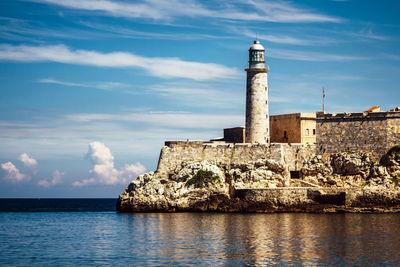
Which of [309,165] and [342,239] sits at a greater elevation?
[309,165]

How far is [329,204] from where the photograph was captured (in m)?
40.1

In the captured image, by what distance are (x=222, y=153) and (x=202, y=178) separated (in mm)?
3234

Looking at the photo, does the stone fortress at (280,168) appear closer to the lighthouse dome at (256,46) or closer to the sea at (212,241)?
the lighthouse dome at (256,46)

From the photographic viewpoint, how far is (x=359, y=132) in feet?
143

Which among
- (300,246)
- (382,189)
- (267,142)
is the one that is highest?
(267,142)

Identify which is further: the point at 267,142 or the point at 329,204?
the point at 267,142

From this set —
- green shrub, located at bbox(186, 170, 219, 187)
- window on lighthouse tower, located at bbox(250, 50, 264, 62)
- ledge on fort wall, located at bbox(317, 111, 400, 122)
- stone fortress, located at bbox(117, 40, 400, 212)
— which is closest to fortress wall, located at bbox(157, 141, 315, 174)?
stone fortress, located at bbox(117, 40, 400, 212)

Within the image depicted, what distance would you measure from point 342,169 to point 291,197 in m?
5.27

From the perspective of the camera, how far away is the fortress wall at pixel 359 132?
140 feet

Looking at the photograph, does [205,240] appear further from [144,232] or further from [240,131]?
[240,131]

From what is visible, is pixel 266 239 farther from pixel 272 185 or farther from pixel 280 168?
pixel 280 168

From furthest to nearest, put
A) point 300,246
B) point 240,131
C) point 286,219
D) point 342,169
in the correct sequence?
point 240,131 → point 342,169 → point 286,219 → point 300,246

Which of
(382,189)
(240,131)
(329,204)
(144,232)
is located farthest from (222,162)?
(144,232)

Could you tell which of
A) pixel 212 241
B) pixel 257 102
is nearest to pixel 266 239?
pixel 212 241
